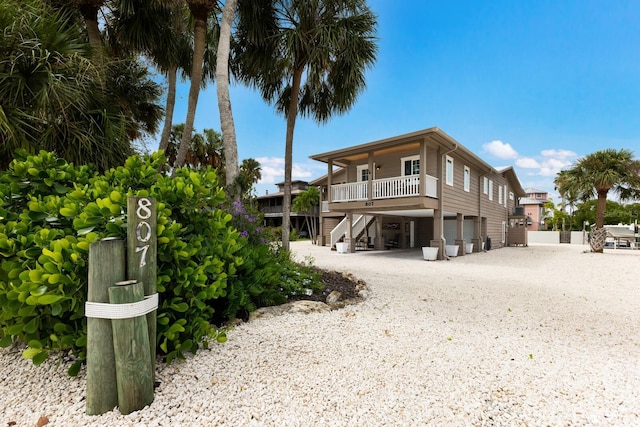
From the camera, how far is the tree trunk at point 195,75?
23.9 ft

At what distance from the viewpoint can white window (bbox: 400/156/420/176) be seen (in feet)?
45.0

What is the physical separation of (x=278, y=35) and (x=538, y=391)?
839cm

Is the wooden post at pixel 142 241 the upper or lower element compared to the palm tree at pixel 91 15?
lower

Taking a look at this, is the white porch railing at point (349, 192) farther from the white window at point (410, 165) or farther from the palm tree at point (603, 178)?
the palm tree at point (603, 178)

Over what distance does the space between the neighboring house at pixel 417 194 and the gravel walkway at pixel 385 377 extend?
7775 millimetres

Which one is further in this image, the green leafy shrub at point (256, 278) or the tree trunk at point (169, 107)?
A: the tree trunk at point (169, 107)

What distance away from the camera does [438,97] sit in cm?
1625

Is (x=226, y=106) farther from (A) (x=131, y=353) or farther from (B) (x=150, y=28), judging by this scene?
(A) (x=131, y=353)

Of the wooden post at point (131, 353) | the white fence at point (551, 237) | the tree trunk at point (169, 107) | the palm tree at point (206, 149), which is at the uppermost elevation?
the palm tree at point (206, 149)

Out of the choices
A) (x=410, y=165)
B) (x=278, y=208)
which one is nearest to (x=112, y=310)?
(x=410, y=165)

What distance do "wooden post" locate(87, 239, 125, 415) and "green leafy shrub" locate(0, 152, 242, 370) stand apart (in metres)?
0.14

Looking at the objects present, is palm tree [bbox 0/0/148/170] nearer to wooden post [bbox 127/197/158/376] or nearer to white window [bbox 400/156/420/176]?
wooden post [bbox 127/197/158/376]

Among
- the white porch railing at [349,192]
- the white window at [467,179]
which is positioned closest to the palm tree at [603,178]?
the white window at [467,179]

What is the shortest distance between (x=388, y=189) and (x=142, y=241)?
11.1m
